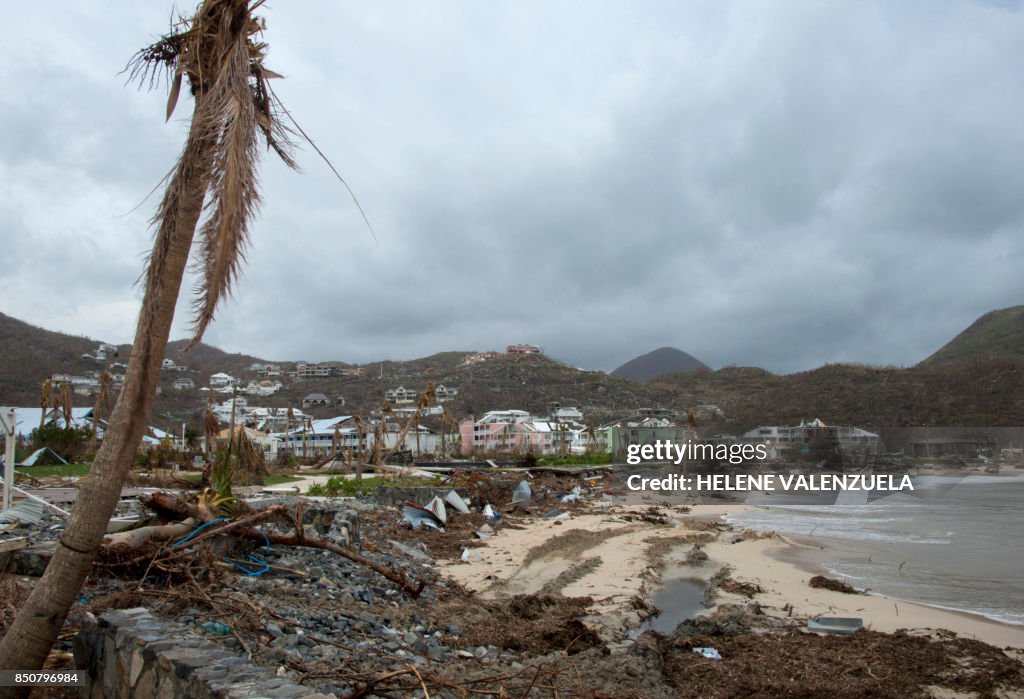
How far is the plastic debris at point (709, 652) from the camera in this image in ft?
20.4

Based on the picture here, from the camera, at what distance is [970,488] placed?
106 ft

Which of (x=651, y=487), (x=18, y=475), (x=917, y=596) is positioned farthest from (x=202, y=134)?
(x=651, y=487)

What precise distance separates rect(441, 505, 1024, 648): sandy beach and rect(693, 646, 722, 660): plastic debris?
80 centimetres

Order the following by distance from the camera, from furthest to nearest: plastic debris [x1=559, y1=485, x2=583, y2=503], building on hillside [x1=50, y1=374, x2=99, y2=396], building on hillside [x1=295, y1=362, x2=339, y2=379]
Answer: building on hillside [x1=295, y1=362, x2=339, y2=379]
building on hillside [x1=50, y1=374, x2=99, y2=396]
plastic debris [x1=559, y1=485, x2=583, y2=503]

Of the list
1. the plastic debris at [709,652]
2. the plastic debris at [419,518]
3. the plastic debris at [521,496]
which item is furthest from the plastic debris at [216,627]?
the plastic debris at [521,496]

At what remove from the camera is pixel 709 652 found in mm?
6336

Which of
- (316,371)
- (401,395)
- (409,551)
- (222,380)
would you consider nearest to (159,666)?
(409,551)

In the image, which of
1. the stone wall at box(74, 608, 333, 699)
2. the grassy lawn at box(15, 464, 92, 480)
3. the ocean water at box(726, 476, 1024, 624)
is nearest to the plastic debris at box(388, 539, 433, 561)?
the stone wall at box(74, 608, 333, 699)

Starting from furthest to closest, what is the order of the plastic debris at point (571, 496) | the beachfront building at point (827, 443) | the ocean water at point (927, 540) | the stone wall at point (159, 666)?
the beachfront building at point (827, 443), the plastic debris at point (571, 496), the ocean water at point (927, 540), the stone wall at point (159, 666)

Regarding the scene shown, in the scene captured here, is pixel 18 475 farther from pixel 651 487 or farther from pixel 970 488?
pixel 970 488

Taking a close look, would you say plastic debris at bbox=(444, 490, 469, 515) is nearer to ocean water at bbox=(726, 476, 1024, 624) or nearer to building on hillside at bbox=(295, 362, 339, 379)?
ocean water at bbox=(726, 476, 1024, 624)

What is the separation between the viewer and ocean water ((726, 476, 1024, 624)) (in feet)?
32.2

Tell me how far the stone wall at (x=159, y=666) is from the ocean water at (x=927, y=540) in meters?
8.75

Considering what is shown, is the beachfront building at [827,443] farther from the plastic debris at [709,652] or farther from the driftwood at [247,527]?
the driftwood at [247,527]
